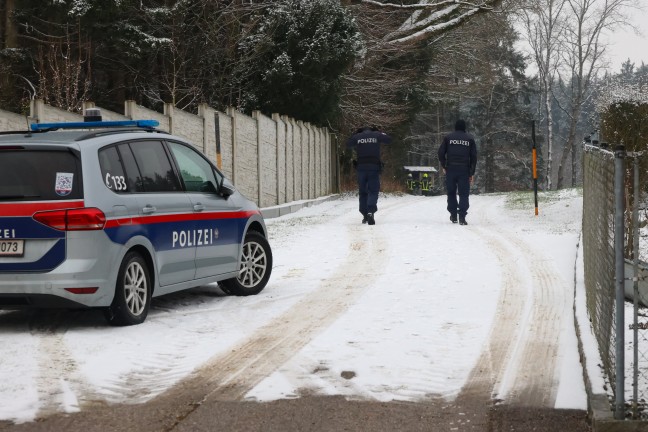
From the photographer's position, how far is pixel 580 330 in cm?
787

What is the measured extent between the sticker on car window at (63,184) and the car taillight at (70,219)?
17 centimetres

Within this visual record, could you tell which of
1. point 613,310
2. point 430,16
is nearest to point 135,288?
point 613,310

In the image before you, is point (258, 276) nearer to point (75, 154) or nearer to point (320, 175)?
point (75, 154)

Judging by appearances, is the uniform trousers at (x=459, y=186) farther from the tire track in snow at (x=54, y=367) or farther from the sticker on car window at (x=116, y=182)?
the sticker on car window at (x=116, y=182)

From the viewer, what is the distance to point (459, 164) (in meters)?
21.0

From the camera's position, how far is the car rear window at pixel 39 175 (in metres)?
8.52

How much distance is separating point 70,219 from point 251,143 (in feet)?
57.2

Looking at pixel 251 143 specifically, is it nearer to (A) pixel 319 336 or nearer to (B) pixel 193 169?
(B) pixel 193 169

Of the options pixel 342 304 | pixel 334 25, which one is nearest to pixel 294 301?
pixel 342 304

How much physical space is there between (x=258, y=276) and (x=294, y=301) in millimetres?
830

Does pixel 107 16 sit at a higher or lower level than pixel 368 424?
higher

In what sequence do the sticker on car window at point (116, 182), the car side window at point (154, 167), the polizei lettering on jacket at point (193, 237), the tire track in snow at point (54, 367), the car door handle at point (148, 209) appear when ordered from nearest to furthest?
the tire track in snow at point (54, 367) < the sticker on car window at point (116, 182) < the car door handle at point (148, 209) < the car side window at point (154, 167) < the polizei lettering on jacket at point (193, 237)

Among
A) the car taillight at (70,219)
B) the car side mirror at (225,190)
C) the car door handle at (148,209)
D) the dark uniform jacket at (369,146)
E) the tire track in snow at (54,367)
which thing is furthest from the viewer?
the dark uniform jacket at (369,146)

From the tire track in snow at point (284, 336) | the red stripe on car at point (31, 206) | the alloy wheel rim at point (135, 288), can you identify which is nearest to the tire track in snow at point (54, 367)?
the alloy wheel rim at point (135, 288)
